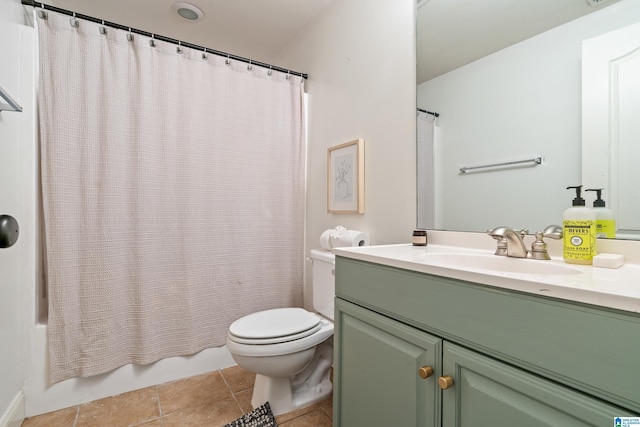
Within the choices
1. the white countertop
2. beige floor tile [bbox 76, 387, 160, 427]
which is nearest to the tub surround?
the white countertop

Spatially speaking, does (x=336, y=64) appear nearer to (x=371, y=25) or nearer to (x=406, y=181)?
(x=371, y=25)

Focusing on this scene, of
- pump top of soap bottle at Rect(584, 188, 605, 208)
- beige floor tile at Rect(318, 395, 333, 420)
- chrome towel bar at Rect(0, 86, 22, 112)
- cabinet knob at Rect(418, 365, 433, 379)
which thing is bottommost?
beige floor tile at Rect(318, 395, 333, 420)

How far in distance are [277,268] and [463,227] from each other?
126 cm

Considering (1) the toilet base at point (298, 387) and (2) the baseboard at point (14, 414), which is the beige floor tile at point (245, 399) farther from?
(2) the baseboard at point (14, 414)

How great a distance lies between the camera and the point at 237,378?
1.82m

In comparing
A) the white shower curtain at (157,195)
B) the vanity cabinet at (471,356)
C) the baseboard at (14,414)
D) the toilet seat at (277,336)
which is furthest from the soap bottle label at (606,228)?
the baseboard at (14,414)

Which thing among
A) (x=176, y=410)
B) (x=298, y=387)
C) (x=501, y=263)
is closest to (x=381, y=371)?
(x=501, y=263)

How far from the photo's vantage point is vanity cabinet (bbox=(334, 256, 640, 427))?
529 millimetres

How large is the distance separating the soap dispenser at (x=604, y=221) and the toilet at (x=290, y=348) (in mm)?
1042

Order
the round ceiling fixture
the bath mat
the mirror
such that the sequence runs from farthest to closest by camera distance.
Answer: the round ceiling fixture
the bath mat
the mirror

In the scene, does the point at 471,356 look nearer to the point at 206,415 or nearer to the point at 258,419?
the point at 258,419

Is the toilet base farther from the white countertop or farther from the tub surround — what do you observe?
the white countertop

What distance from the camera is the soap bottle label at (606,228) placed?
873 mm

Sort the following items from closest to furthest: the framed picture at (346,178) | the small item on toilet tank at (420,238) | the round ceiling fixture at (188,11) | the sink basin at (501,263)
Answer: the sink basin at (501,263) → the small item on toilet tank at (420,238) → the framed picture at (346,178) → the round ceiling fixture at (188,11)
